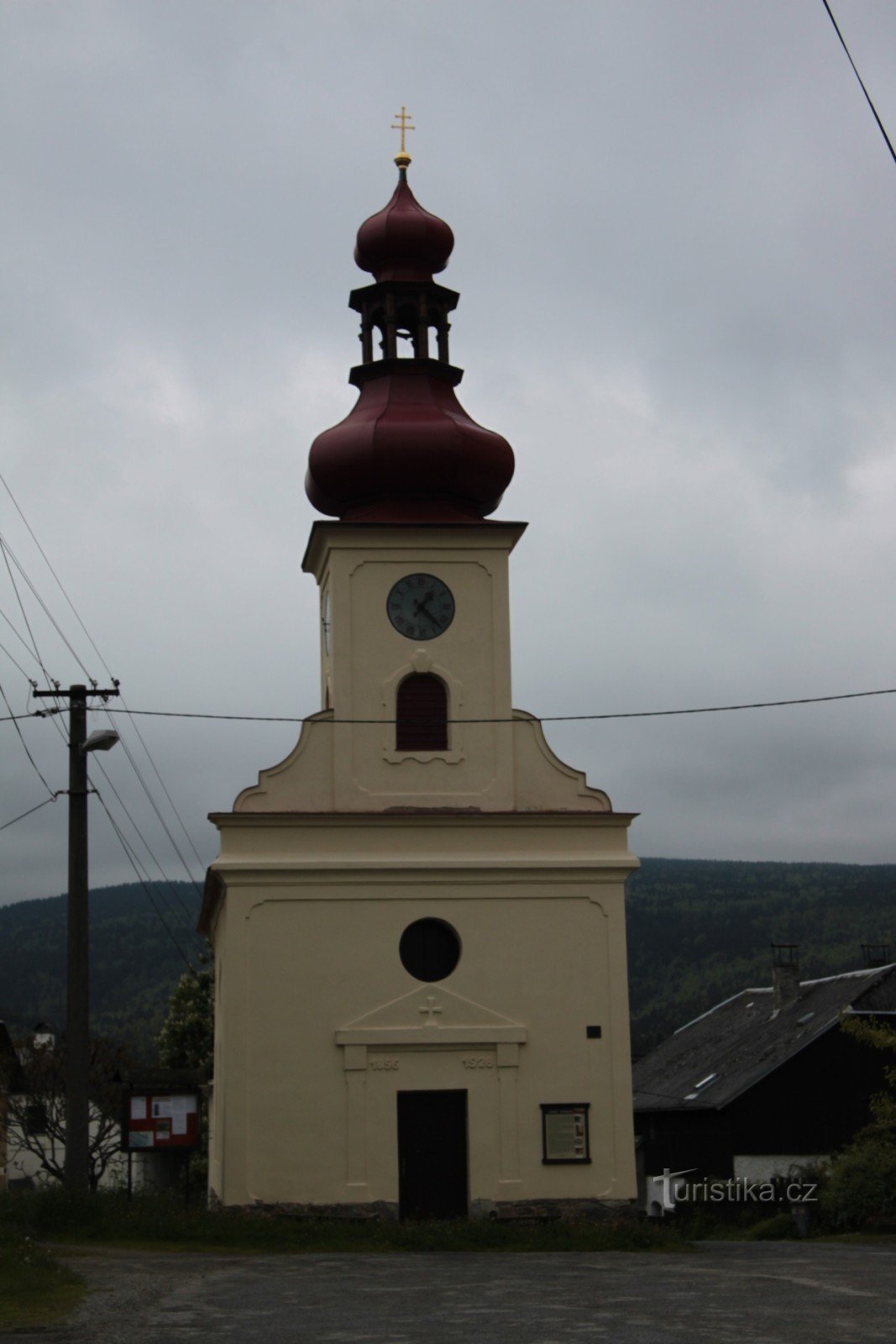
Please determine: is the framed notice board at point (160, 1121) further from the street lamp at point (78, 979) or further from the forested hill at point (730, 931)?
the forested hill at point (730, 931)

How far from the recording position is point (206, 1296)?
1483 cm

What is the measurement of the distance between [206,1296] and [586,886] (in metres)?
11.9

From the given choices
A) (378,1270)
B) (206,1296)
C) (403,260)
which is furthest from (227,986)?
(403,260)

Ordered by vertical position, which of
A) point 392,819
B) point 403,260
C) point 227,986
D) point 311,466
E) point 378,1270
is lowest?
point 378,1270

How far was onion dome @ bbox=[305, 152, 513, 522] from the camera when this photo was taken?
89.1 feet

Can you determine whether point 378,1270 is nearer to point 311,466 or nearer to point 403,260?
point 311,466

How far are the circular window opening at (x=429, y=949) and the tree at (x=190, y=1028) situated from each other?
80.9ft

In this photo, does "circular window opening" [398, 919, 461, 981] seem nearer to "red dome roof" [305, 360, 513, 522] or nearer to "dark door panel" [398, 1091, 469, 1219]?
"dark door panel" [398, 1091, 469, 1219]

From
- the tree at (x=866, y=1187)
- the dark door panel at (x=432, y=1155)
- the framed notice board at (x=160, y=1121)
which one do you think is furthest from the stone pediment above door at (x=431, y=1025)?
the tree at (x=866, y=1187)

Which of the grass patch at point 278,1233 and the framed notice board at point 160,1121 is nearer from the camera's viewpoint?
the grass patch at point 278,1233

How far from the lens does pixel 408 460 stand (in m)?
27.1

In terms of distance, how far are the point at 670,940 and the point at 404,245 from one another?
→ 99.7 meters

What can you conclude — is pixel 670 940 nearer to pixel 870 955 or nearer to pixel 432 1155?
pixel 870 955

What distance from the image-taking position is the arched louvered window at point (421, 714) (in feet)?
86.9
